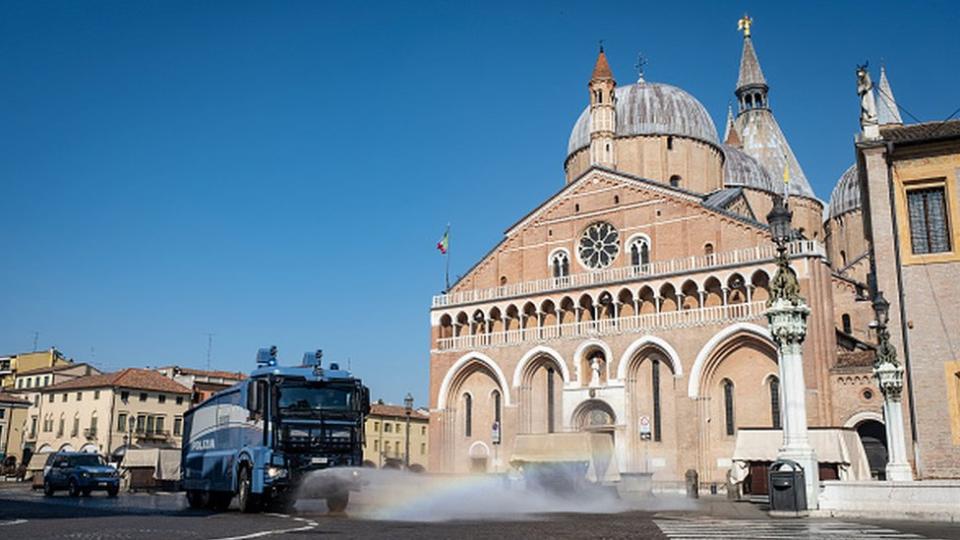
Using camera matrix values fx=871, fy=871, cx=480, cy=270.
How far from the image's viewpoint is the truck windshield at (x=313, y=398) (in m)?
18.4

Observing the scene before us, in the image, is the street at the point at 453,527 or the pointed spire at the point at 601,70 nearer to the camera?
the street at the point at 453,527

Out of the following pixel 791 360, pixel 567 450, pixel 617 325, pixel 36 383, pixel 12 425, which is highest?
pixel 617 325

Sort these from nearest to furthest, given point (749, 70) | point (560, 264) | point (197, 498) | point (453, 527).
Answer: point (453, 527), point (197, 498), point (560, 264), point (749, 70)

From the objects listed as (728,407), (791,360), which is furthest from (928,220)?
(728,407)

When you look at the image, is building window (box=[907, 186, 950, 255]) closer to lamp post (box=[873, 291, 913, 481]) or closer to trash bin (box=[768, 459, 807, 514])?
lamp post (box=[873, 291, 913, 481])

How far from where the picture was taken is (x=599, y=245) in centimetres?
4419

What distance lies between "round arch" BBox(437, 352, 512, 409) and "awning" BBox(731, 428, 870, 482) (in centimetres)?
1420

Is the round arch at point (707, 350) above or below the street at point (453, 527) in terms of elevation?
above

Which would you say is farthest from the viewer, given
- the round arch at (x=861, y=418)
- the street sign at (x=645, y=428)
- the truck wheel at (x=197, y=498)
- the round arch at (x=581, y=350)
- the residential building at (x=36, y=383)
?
the residential building at (x=36, y=383)

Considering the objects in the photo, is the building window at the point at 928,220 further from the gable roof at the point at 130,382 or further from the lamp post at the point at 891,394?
the gable roof at the point at 130,382

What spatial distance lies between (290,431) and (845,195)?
54114 millimetres

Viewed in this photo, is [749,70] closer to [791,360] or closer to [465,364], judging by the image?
[465,364]

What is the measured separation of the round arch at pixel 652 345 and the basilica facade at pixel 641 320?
92 millimetres

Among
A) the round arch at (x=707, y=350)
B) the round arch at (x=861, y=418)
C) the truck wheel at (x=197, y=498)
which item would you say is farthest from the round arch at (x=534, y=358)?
the truck wheel at (x=197, y=498)
